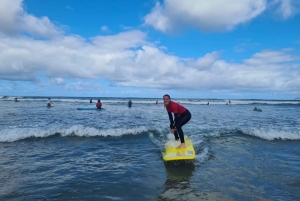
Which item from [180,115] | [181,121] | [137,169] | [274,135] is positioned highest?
[180,115]

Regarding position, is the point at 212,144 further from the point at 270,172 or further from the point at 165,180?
the point at 165,180

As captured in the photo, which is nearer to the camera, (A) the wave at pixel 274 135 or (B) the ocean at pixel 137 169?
(B) the ocean at pixel 137 169

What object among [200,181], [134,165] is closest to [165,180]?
[200,181]

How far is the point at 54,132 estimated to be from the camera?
1195cm

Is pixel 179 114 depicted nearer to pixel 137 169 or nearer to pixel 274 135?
pixel 137 169

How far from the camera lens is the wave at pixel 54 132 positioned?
35.3ft

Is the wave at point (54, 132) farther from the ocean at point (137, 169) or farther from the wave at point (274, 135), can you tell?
the wave at point (274, 135)

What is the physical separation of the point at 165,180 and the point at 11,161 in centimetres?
560

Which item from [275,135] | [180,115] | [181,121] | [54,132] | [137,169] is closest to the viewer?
[137,169]

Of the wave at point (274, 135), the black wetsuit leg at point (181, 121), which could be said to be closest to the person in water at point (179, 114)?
the black wetsuit leg at point (181, 121)

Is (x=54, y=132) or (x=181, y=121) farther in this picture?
(x=54, y=132)

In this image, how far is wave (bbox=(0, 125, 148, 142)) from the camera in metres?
10.8

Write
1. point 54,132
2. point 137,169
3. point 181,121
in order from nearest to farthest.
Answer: point 137,169 → point 181,121 → point 54,132

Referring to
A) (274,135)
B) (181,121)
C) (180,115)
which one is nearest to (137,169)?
(181,121)
